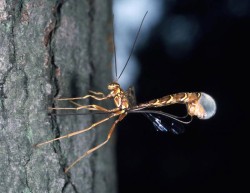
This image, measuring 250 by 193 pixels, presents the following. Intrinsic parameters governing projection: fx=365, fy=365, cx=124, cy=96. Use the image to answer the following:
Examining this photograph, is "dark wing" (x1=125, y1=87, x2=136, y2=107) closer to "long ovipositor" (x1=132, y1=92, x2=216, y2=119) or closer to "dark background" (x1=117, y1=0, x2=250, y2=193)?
"long ovipositor" (x1=132, y1=92, x2=216, y2=119)

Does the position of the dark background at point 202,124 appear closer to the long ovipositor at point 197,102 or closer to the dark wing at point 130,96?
the long ovipositor at point 197,102

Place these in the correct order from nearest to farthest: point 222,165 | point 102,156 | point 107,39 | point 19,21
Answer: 1. point 19,21
2. point 102,156
3. point 107,39
4. point 222,165

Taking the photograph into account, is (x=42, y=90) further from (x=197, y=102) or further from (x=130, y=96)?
(x=197, y=102)

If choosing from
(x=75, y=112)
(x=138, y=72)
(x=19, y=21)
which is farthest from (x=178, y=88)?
(x=19, y=21)

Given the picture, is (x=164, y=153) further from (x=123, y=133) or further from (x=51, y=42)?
(x=51, y=42)

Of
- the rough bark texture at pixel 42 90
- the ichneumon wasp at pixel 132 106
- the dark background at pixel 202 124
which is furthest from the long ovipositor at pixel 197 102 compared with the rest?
the dark background at pixel 202 124

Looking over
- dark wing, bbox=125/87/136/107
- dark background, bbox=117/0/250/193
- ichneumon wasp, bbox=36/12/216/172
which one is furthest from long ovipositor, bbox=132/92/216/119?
dark background, bbox=117/0/250/193
